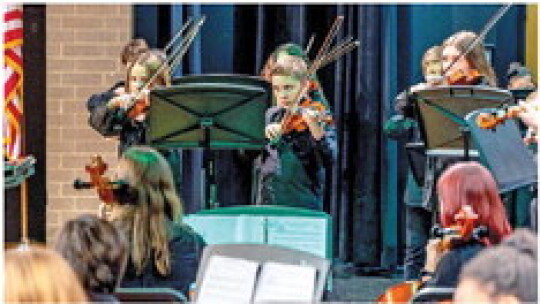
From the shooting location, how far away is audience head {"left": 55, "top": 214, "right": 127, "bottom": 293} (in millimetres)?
3156

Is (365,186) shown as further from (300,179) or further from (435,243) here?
(435,243)

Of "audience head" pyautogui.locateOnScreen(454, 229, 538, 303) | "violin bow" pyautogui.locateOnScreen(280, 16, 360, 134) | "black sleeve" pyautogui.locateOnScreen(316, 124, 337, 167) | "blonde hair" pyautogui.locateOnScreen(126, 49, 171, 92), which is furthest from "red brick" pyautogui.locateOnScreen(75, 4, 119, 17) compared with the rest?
"audience head" pyautogui.locateOnScreen(454, 229, 538, 303)

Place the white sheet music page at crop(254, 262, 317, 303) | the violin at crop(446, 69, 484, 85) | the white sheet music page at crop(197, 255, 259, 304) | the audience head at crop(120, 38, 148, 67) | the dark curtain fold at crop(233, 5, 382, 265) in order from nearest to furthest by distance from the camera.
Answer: the white sheet music page at crop(254, 262, 317, 303)
the white sheet music page at crop(197, 255, 259, 304)
the violin at crop(446, 69, 484, 85)
the audience head at crop(120, 38, 148, 67)
the dark curtain fold at crop(233, 5, 382, 265)

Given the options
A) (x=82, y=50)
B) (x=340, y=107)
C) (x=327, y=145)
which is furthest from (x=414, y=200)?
(x=82, y=50)

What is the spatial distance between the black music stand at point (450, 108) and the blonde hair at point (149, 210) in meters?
1.23

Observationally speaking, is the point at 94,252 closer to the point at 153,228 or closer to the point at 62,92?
the point at 153,228

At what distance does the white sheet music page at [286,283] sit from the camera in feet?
10.9

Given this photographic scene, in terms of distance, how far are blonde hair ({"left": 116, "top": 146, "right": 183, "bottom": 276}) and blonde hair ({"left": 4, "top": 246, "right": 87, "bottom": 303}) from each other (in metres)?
1.25

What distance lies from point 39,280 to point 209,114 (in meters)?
2.61

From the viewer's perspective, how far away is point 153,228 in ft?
12.9

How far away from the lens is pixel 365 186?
260 inches

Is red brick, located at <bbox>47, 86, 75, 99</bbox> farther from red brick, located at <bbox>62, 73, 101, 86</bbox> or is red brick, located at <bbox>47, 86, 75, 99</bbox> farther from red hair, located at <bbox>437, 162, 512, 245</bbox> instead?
red hair, located at <bbox>437, 162, 512, 245</bbox>

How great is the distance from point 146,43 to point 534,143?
91.8 inches

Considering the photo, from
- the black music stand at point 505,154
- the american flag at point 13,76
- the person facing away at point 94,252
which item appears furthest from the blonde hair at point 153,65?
the person facing away at point 94,252
